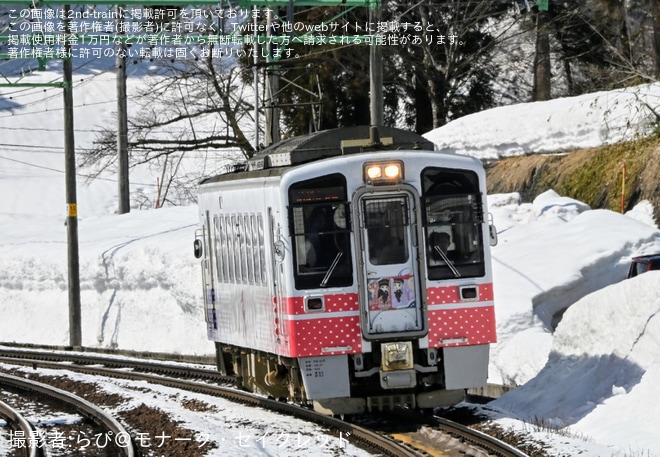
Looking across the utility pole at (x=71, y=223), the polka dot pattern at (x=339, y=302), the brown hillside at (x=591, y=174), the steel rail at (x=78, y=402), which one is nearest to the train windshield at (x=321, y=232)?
the polka dot pattern at (x=339, y=302)

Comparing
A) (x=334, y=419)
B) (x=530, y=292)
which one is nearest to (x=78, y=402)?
(x=334, y=419)

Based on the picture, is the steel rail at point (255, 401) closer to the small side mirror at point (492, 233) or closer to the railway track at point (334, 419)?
the railway track at point (334, 419)

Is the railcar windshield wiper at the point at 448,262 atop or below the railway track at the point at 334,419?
atop

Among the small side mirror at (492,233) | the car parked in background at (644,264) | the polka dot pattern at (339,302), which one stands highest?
the small side mirror at (492,233)

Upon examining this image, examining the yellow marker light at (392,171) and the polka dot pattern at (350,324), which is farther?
the yellow marker light at (392,171)

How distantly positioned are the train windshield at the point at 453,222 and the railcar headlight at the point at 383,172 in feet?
0.98

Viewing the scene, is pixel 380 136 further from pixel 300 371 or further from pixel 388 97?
pixel 388 97

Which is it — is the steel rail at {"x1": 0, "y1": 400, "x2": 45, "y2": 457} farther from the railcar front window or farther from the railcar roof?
the railcar front window

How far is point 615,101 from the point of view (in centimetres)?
2766

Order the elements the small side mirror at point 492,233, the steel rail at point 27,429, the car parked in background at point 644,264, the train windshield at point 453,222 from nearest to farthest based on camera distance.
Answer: the steel rail at point 27,429, the train windshield at point 453,222, the small side mirror at point 492,233, the car parked in background at point 644,264

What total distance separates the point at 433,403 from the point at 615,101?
49.4 feet

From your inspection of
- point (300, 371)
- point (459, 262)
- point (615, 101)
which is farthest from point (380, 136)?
point (615, 101)

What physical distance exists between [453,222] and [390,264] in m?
0.81

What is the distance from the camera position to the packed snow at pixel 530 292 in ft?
44.3
